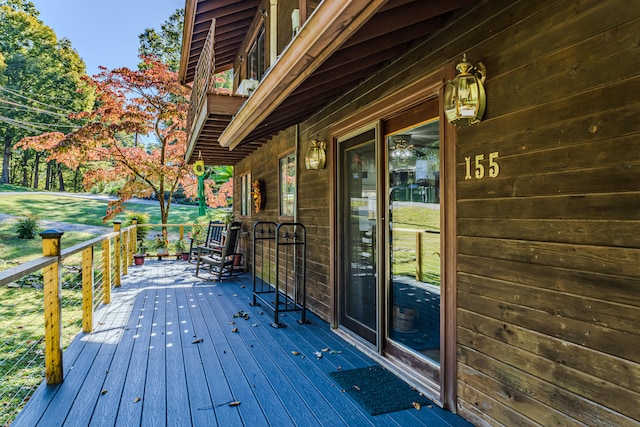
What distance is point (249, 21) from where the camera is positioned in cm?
672

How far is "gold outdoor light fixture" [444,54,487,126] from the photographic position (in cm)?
212

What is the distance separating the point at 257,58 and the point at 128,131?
5.38m

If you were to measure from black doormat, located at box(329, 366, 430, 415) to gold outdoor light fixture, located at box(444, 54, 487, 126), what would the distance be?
→ 1836mm

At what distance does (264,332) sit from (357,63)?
2827 mm

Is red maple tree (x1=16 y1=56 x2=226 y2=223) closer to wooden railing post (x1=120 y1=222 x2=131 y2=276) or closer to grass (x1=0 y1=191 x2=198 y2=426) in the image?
grass (x1=0 y1=191 x2=198 y2=426)

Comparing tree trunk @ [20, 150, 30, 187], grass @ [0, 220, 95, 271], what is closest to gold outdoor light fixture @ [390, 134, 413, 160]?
grass @ [0, 220, 95, 271]

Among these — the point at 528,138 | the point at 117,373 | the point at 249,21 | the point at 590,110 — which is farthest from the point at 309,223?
the point at 249,21

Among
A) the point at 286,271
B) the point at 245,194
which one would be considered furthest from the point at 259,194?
the point at 286,271

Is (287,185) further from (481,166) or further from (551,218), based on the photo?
(551,218)

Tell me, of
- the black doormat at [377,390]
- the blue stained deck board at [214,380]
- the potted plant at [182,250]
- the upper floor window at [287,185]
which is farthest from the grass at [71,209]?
the black doormat at [377,390]

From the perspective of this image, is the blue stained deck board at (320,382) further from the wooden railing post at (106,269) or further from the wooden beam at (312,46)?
the wooden railing post at (106,269)

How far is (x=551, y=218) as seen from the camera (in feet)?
5.79

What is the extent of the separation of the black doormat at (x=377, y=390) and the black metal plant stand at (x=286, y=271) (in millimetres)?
1452

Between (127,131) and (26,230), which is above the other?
(127,131)
